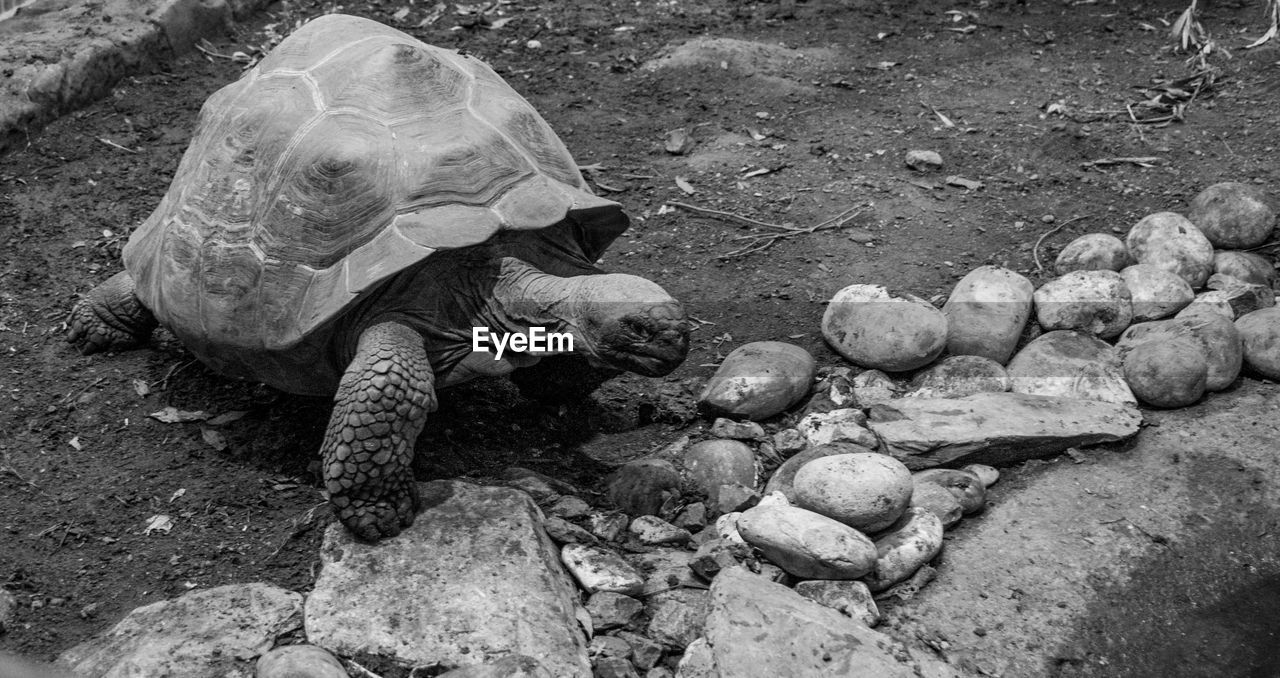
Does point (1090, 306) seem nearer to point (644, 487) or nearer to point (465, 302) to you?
point (644, 487)

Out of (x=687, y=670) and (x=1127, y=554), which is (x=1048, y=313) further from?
(x=687, y=670)

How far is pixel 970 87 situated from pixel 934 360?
9.12 ft

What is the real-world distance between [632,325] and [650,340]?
0.07 metres

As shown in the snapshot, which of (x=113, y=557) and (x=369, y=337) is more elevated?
(x=369, y=337)

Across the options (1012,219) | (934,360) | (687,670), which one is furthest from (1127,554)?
(1012,219)

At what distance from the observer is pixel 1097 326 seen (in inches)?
165

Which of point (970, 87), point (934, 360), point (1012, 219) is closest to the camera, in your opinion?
point (934, 360)

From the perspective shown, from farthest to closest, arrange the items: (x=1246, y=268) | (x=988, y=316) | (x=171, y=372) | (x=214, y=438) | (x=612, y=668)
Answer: (x=1246, y=268) < (x=171, y=372) < (x=988, y=316) < (x=214, y=438) < (x=612, y=668)

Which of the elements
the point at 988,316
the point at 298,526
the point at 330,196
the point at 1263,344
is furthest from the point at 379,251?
the point at 1263,344

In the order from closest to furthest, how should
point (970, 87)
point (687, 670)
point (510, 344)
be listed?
point (687, 670)
point (510, 344)
point (970, 87)

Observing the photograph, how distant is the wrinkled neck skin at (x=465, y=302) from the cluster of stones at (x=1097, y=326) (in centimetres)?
131

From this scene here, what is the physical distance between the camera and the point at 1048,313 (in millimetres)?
4195

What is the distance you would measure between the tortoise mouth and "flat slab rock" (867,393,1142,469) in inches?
36.5

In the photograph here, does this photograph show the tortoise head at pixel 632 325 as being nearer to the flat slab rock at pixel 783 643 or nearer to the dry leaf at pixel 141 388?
the flat slab rock at pixel 783 643
